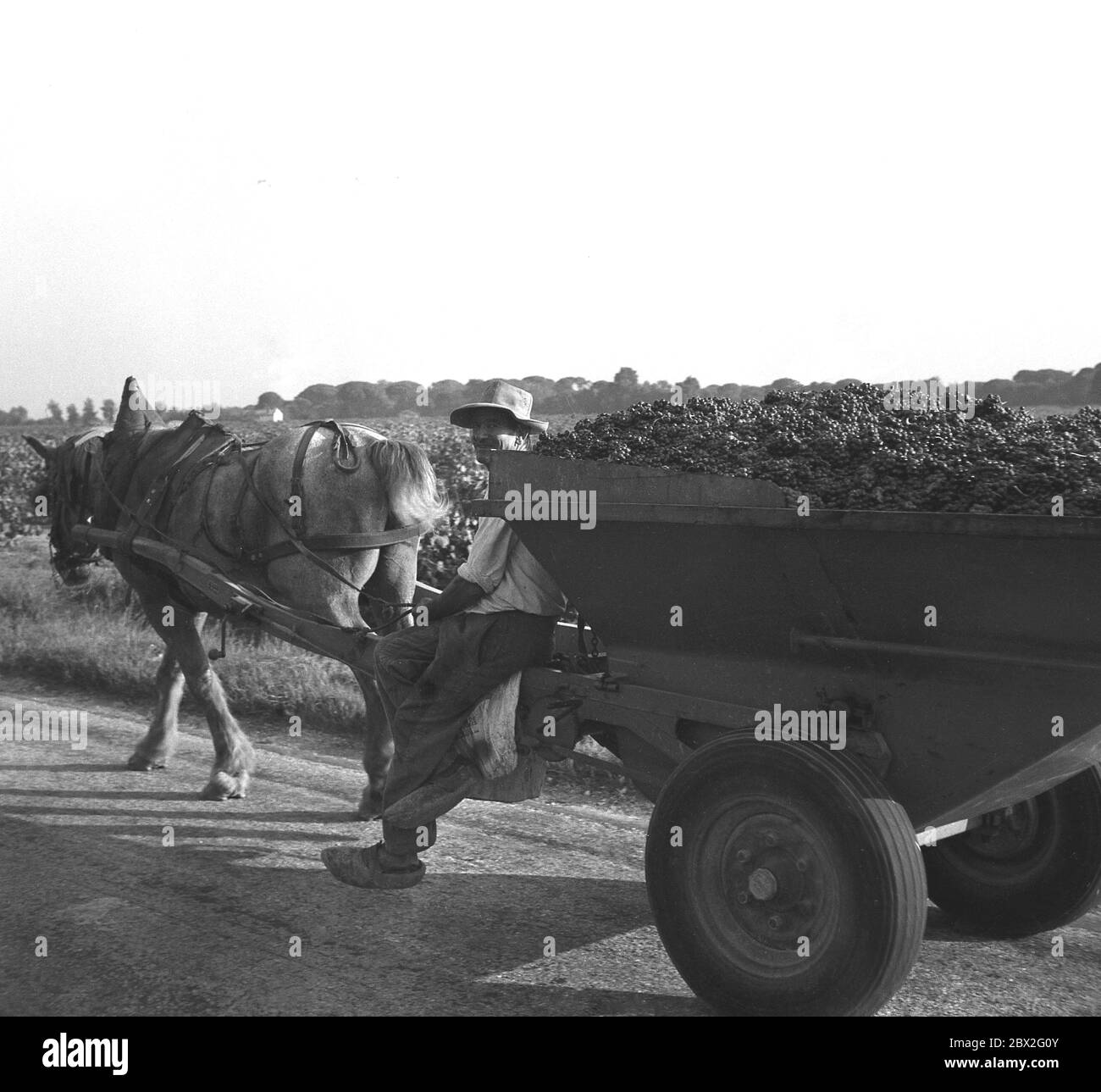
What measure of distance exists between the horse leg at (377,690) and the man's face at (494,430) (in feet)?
4.72

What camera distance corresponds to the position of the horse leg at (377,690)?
5203mm

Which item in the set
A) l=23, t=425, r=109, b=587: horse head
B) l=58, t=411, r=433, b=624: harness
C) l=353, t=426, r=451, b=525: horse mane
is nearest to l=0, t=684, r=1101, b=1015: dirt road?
l=58, t=411, r=433, b=624: harness

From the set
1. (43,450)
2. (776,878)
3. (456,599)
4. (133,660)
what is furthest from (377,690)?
(133,660)

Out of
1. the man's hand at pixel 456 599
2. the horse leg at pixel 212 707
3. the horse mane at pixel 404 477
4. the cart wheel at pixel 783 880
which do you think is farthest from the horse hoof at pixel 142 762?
the cart wheel at pixel 783 880

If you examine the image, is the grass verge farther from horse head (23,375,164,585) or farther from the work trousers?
the work trousers

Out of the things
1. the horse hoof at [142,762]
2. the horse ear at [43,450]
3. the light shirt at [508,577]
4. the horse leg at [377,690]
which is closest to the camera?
the light shirt at [508,577]

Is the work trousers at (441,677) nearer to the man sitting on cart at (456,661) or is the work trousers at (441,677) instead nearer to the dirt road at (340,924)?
the man sitting on cart at (456,661)

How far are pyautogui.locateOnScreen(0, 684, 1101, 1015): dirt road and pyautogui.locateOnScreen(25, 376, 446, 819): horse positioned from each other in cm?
48

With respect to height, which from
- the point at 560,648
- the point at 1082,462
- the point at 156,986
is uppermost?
the point at 1082,462

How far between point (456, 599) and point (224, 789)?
89.6 inches

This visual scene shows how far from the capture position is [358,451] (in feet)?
18.3

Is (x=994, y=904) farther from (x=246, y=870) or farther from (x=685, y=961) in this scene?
(x=246, y=870)

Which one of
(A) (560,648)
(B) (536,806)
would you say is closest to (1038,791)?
(A) (560,648)

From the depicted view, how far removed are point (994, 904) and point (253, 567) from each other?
3.68m
